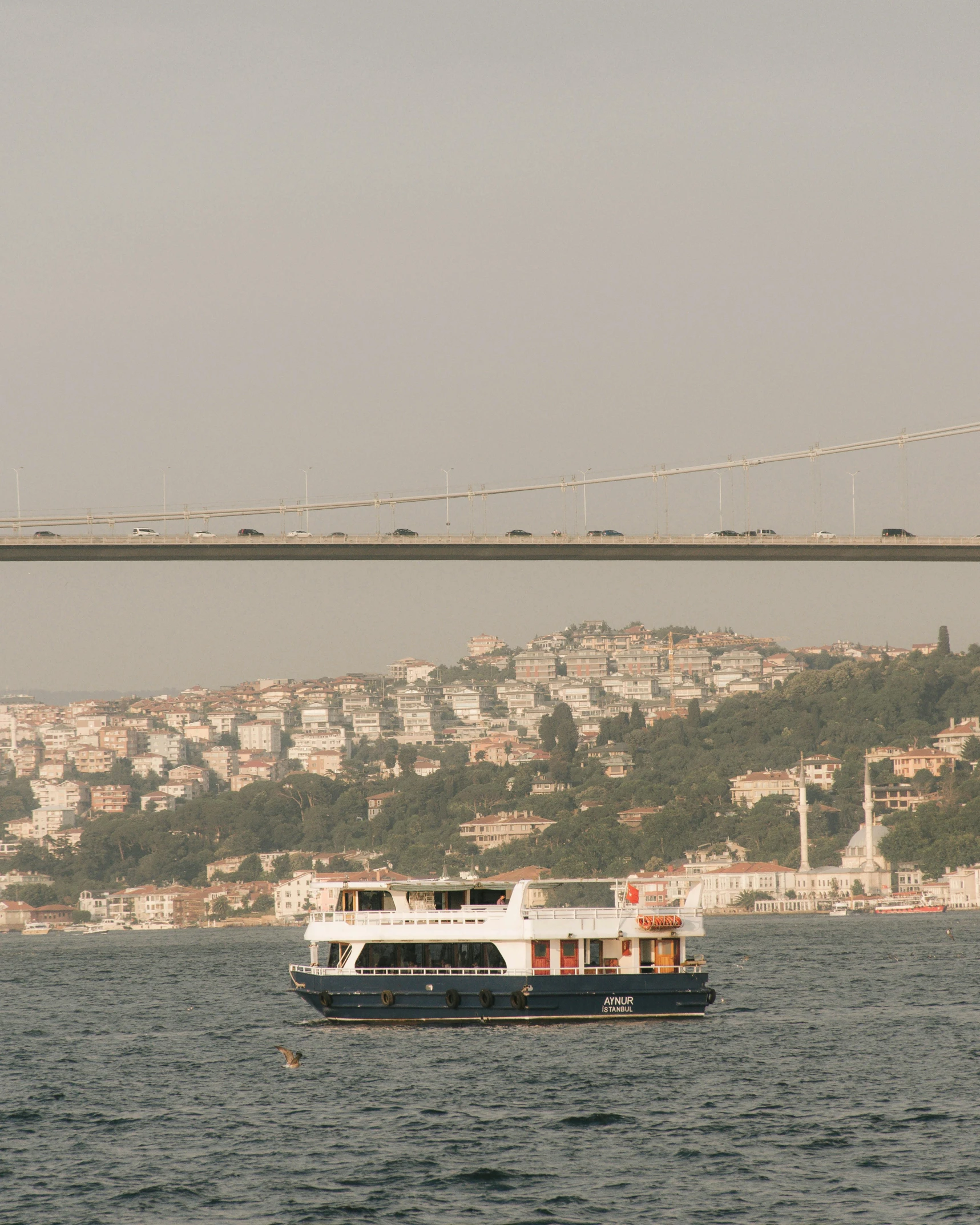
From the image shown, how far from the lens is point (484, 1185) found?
21.2 m

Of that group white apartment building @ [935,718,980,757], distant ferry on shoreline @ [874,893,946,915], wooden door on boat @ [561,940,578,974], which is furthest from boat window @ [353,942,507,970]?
white apartment building @ [935,718,980,757]

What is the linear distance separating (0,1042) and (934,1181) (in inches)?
899

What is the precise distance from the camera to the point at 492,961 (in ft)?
114

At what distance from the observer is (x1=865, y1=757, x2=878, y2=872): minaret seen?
5295 inches

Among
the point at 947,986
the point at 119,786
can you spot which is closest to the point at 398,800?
the point at 119,786

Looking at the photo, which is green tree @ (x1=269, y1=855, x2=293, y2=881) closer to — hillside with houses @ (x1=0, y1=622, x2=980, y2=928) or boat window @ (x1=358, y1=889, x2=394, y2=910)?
hillside with houses @ (x1=0, y1=622, x2=980, y2=928)

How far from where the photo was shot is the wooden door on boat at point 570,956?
114 ft

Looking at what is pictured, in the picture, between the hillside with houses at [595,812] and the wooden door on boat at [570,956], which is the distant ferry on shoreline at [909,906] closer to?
the hillside with houses at [595,812]

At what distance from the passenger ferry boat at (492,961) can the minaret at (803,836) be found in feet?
341

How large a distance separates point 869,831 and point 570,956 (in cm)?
10874

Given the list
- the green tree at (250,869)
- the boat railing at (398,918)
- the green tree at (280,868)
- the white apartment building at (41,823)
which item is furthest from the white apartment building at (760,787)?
the boat railing at (398,918)

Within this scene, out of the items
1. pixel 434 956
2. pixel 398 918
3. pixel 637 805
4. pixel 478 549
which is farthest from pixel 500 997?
pixel 637 805

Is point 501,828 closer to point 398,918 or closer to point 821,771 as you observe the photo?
point 821,771

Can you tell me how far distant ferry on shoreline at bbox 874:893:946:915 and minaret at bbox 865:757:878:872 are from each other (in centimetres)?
609
